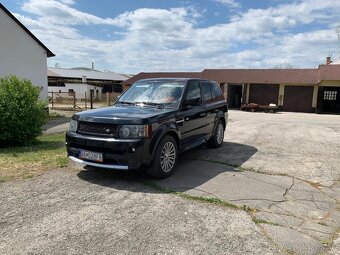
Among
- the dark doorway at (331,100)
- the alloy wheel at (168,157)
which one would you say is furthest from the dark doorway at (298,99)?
the alloy wheel at (168,157)

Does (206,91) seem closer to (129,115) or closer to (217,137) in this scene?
(217,137)

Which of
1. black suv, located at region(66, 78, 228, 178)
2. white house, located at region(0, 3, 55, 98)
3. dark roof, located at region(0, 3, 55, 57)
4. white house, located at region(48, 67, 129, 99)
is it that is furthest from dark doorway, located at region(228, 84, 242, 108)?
black suv, located at region(66, 78, 228, 178)

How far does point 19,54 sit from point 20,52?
0.15 m

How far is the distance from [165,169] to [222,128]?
3.61 metres

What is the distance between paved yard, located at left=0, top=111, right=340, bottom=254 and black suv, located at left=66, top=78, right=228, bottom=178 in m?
0.41

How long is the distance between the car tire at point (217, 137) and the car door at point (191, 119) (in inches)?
35.7

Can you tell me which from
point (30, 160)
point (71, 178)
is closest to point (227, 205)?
point (71, 178)

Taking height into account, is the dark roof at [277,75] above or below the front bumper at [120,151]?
above

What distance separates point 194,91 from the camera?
23.5ft

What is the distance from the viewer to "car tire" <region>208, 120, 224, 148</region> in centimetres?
837

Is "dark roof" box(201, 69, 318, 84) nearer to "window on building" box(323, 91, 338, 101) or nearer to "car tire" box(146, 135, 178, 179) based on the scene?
"window on building" box(323, 91, 338, 101)

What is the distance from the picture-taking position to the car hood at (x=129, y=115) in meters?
5.25

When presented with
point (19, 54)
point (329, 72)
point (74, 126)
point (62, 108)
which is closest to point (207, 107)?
point (74, 126)

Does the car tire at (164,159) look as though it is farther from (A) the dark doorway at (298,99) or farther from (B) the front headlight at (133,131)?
(A) the dark doorway at (298,99)
